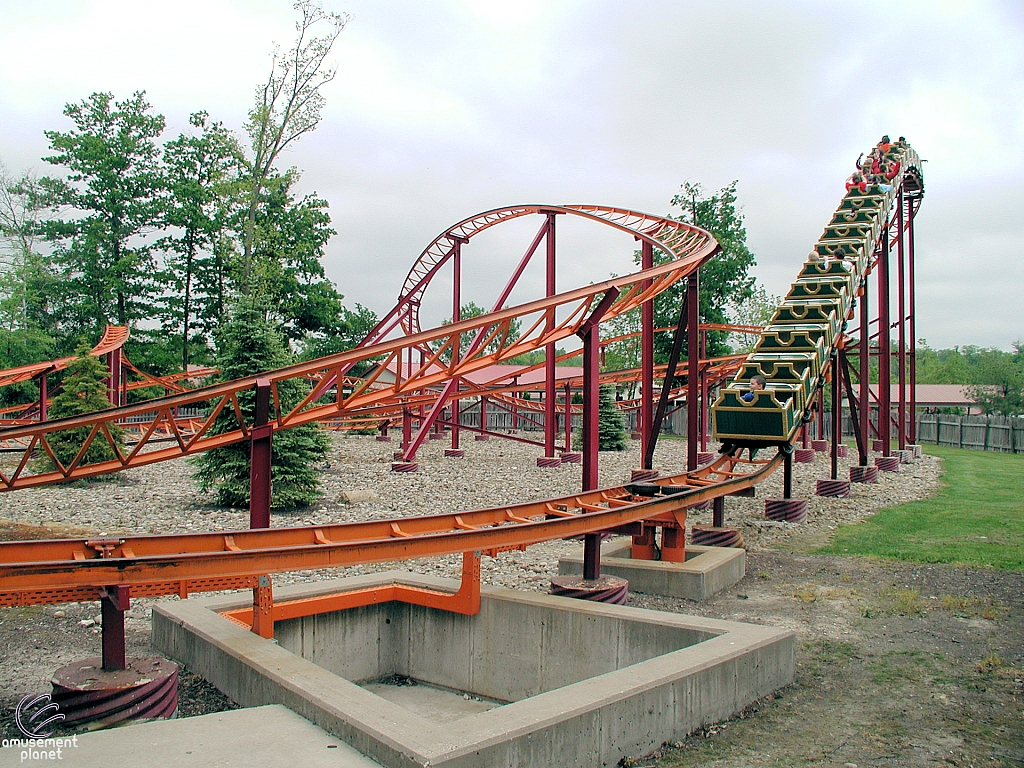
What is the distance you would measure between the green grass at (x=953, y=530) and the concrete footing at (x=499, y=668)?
4.75 m

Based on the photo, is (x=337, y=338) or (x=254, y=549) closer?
(x=254, y=549)

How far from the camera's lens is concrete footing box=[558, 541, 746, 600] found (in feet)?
26.6

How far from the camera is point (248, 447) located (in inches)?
516

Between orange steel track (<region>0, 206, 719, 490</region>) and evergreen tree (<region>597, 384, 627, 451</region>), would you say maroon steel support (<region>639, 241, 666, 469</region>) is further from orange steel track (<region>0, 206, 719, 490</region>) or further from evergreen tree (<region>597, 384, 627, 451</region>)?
evergreen tree (<region>597, 384, 627, 451</region>)

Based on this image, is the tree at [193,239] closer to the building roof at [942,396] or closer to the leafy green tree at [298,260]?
the leafy green tree at [298,260]

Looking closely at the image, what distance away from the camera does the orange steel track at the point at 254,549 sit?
454 centimetres

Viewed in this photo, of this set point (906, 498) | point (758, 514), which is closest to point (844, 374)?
point (906, 498)

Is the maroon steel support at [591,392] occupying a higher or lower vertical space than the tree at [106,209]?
lower

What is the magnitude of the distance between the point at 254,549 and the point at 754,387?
8116 millimetres

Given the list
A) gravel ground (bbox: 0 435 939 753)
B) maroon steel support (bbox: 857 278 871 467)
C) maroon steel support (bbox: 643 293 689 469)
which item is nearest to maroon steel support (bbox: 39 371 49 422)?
gravel ground (bbox: 0 435 939 753)

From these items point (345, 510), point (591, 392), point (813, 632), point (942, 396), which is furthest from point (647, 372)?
point (942, 396)

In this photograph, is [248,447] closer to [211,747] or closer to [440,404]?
[440,404]

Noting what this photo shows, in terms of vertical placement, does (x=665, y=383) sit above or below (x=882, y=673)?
above

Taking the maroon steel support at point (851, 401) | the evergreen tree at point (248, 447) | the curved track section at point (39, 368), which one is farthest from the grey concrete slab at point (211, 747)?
the curved track section at point (39, 368)
